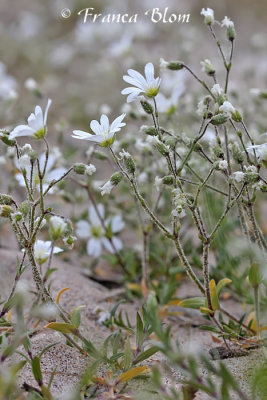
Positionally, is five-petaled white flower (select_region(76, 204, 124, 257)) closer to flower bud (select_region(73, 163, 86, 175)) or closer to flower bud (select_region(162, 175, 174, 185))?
flower bud (select_region(73, 163, 86, 175))

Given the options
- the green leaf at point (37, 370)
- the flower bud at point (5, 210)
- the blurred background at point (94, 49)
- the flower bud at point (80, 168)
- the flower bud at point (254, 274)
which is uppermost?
the blurred background at point (94, 49)

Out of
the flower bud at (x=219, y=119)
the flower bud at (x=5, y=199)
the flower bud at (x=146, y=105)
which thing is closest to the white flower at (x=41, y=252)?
the flower bud at (x=5, y=199)

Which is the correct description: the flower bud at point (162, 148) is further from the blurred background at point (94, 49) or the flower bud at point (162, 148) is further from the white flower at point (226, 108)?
the blurred background at point (94, 49)

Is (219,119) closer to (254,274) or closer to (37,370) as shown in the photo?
(254,274)

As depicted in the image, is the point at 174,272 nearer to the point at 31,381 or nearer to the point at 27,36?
the point at 31,381

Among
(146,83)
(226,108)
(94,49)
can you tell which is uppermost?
(94,49)

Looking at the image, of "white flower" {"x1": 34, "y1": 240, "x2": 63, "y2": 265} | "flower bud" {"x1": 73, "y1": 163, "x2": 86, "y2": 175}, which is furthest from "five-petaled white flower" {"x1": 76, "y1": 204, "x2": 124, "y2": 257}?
"flower bud" {"x1": 73, "y1": 163, "x2": 86, "y2": 175}

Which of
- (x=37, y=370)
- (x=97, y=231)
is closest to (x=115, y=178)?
(x=37, y=370)
